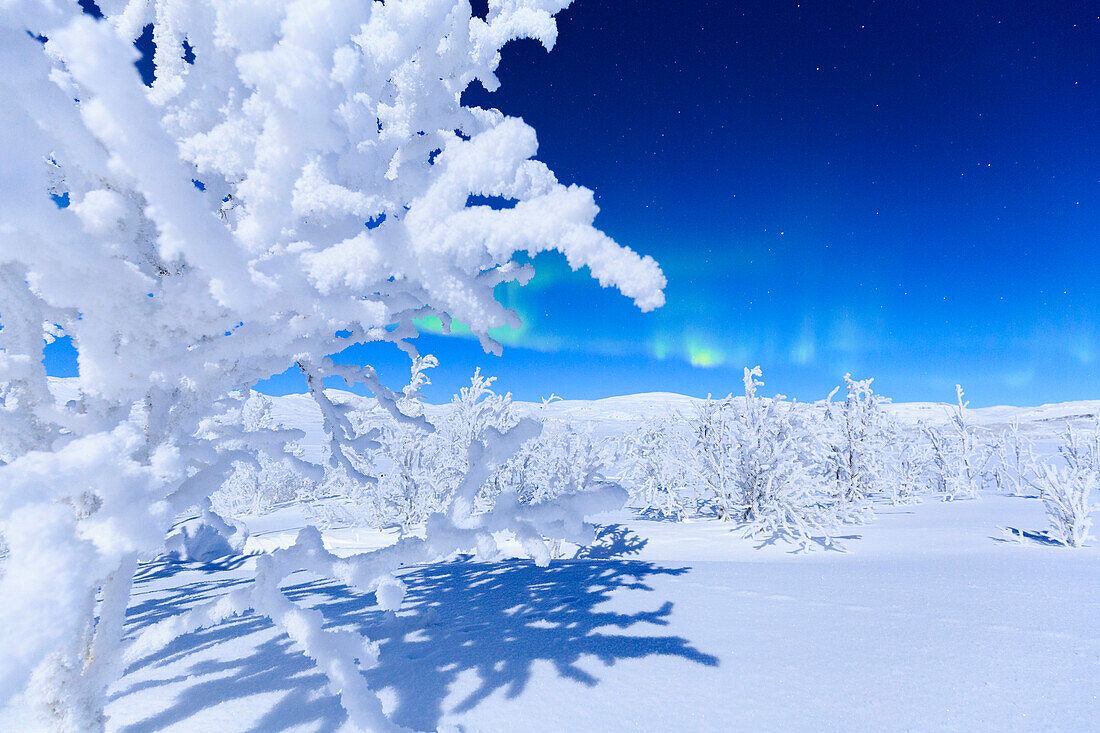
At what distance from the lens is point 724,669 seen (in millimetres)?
2180

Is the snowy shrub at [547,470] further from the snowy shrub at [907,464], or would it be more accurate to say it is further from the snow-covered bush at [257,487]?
the snowy shrub at [907,464]

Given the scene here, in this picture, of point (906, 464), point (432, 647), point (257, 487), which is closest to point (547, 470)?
point (432, 647)

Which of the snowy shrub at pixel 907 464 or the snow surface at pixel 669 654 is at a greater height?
the snowy shrub at pixel 907 464

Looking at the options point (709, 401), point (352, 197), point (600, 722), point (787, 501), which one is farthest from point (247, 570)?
point (709, 401)

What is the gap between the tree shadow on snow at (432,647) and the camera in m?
1.89

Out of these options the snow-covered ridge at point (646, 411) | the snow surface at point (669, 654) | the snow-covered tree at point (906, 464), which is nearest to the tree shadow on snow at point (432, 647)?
the snow surface at point (669, 654)

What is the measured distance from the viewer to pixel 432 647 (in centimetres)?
244

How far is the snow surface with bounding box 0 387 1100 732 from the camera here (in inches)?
70.6

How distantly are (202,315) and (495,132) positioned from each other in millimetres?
789

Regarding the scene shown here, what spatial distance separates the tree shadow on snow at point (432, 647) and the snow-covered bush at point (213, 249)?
31.6 inches

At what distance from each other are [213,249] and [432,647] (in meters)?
2.19

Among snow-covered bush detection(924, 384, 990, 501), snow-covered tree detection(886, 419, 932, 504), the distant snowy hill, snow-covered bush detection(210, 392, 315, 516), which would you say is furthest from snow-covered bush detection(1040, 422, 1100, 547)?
the distant snowy hill

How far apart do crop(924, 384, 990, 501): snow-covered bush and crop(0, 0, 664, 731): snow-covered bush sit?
59.8ft

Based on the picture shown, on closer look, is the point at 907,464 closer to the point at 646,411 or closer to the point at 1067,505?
the point at 1067,505
